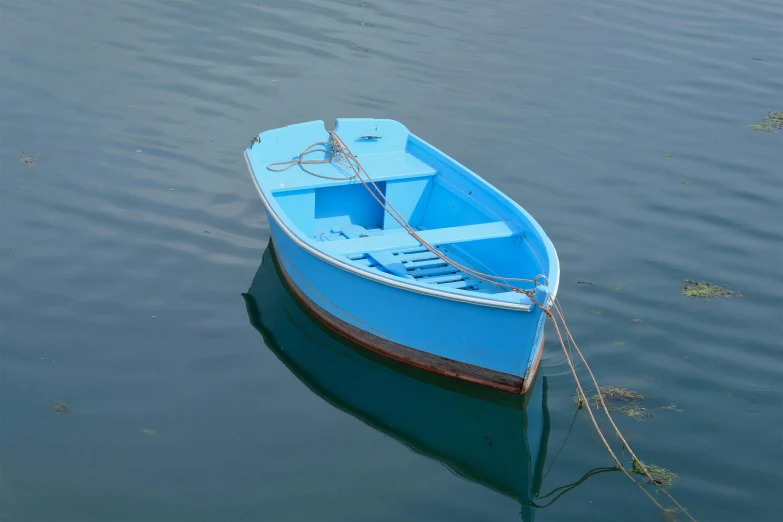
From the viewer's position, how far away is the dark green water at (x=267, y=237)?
5902 millimetres

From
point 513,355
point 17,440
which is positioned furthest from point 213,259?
point 513,355

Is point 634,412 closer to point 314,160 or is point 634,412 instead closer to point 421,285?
point 421,285

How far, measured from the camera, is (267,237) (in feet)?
29.0

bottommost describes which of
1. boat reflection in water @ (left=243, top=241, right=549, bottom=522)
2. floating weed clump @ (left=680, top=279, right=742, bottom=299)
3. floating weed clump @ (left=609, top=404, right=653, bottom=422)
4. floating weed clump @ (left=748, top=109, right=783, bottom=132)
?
boat reflection in water @ (left=243, top=241, right=549, bottom=522)

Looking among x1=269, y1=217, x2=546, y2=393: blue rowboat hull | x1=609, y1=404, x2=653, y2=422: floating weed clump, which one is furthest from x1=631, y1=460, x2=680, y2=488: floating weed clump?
x1=269, y1=217, x2=546, y2=393: blue rowboat hull

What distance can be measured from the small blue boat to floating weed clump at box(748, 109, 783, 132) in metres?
5.47

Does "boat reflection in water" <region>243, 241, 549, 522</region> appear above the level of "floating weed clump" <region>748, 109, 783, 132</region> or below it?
below

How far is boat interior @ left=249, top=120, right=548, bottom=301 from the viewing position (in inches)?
287

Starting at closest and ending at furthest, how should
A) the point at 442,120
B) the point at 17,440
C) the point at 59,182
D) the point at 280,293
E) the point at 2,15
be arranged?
the point at 17,440 < the point at 280,293 < the point at 59,182 < the point at 442,120 < the point at 2,15

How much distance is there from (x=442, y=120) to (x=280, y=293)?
4.11 metres

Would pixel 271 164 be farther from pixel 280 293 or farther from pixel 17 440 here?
pixel 17 440

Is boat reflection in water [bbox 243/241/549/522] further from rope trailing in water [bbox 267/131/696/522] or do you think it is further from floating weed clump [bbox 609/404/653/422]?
floating weed clump [bbox 609/404/653/422]

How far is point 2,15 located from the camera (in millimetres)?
13047

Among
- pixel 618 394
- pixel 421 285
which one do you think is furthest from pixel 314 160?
pixel 618 394
